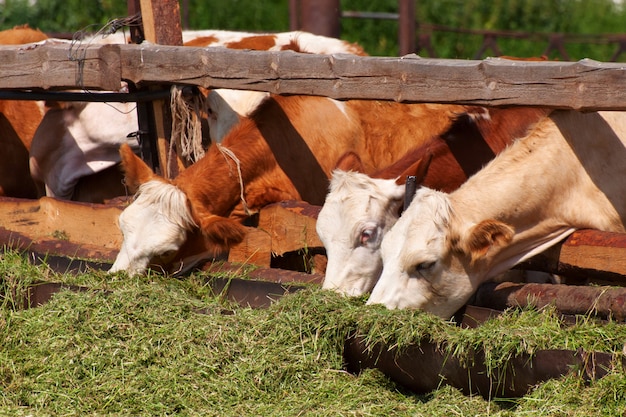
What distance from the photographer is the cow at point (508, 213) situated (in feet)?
16.0

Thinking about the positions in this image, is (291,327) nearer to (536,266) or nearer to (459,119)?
(536,266)

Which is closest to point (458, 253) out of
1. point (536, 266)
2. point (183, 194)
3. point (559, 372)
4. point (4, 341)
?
point (536, 266)

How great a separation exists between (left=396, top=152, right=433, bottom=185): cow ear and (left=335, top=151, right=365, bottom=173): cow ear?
1.17ft

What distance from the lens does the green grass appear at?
4.16 metres

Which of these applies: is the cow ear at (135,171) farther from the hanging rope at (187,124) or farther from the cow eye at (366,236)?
the cow eye at (366,236)

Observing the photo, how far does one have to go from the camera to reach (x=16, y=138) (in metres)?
8.33

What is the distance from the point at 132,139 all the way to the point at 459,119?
2.95 m

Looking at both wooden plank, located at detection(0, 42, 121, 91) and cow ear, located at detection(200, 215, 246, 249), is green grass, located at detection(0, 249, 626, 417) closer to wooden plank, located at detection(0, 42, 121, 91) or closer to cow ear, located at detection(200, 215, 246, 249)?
cow ear, located at detection(200, 215, 246, 249)

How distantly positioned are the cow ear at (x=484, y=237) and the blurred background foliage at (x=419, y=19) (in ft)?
39.8

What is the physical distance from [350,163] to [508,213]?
3.58ft

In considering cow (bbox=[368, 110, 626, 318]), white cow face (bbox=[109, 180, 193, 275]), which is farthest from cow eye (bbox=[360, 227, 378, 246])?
white cow face (bbox=[109, 180, 193, 275])

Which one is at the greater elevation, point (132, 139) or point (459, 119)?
point (459, 119)

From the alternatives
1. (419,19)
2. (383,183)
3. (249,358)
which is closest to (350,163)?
(383,183)

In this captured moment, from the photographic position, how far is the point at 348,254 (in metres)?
5.30
